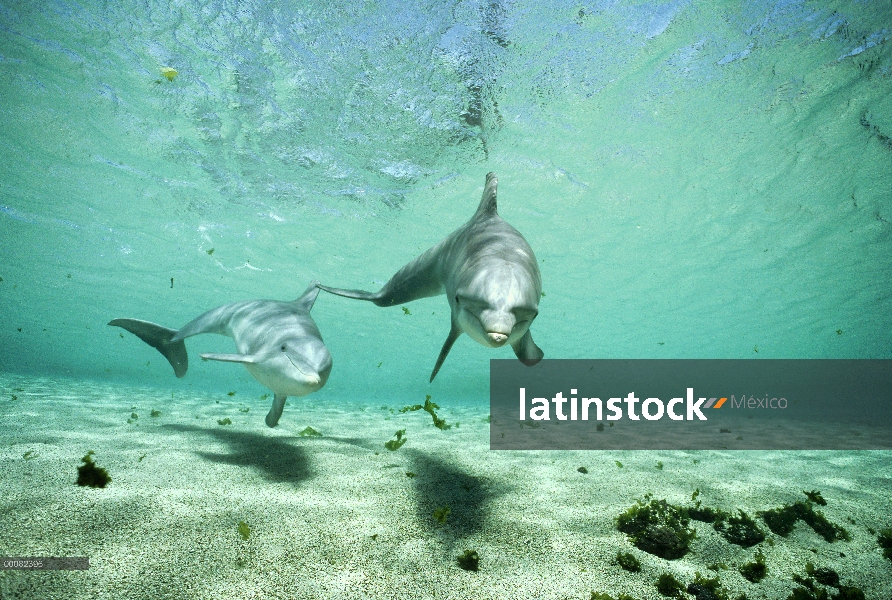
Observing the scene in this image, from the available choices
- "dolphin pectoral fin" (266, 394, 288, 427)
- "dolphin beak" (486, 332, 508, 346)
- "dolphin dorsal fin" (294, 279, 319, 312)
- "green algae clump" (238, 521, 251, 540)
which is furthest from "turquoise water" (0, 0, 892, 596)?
"dolphin beak" (486, 332, 508, 346)

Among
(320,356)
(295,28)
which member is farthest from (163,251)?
(320,356)

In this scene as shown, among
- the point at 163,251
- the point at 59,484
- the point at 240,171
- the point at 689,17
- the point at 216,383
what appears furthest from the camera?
the point at 216,383

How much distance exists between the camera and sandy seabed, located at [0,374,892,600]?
1.98m

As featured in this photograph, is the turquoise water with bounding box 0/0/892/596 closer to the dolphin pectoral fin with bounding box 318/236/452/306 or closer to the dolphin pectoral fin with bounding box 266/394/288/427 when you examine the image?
the dolphin pectoral fin with bounding box 266/394/288/427

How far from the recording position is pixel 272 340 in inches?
167

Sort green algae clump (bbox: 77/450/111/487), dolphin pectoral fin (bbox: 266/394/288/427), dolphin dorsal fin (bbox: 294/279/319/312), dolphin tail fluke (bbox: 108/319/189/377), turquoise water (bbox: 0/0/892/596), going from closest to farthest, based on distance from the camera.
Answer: green algae clump (bbox: 77/450/111/487) < dolphin pectoral fin (bbox: 266/394/288/427) < dolphin dorsal fin (bbox: 294/279/319/312) < dolphin tail fluke (bbox: 108/319/189/377) < turquoise water (bbox: 0/0/892/596)

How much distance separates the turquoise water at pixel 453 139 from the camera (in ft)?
27.5

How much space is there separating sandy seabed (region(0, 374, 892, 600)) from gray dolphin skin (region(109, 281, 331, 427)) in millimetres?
826

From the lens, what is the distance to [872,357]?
45031 mm

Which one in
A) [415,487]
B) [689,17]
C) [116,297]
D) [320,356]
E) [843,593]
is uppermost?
[689,17]

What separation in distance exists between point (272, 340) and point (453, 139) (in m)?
9.19

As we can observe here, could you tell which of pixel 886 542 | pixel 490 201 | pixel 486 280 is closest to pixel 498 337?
pixel 486 280

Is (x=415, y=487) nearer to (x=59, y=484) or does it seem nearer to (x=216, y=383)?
(x=59, y=484)

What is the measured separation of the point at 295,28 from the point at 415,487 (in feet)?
31.4
